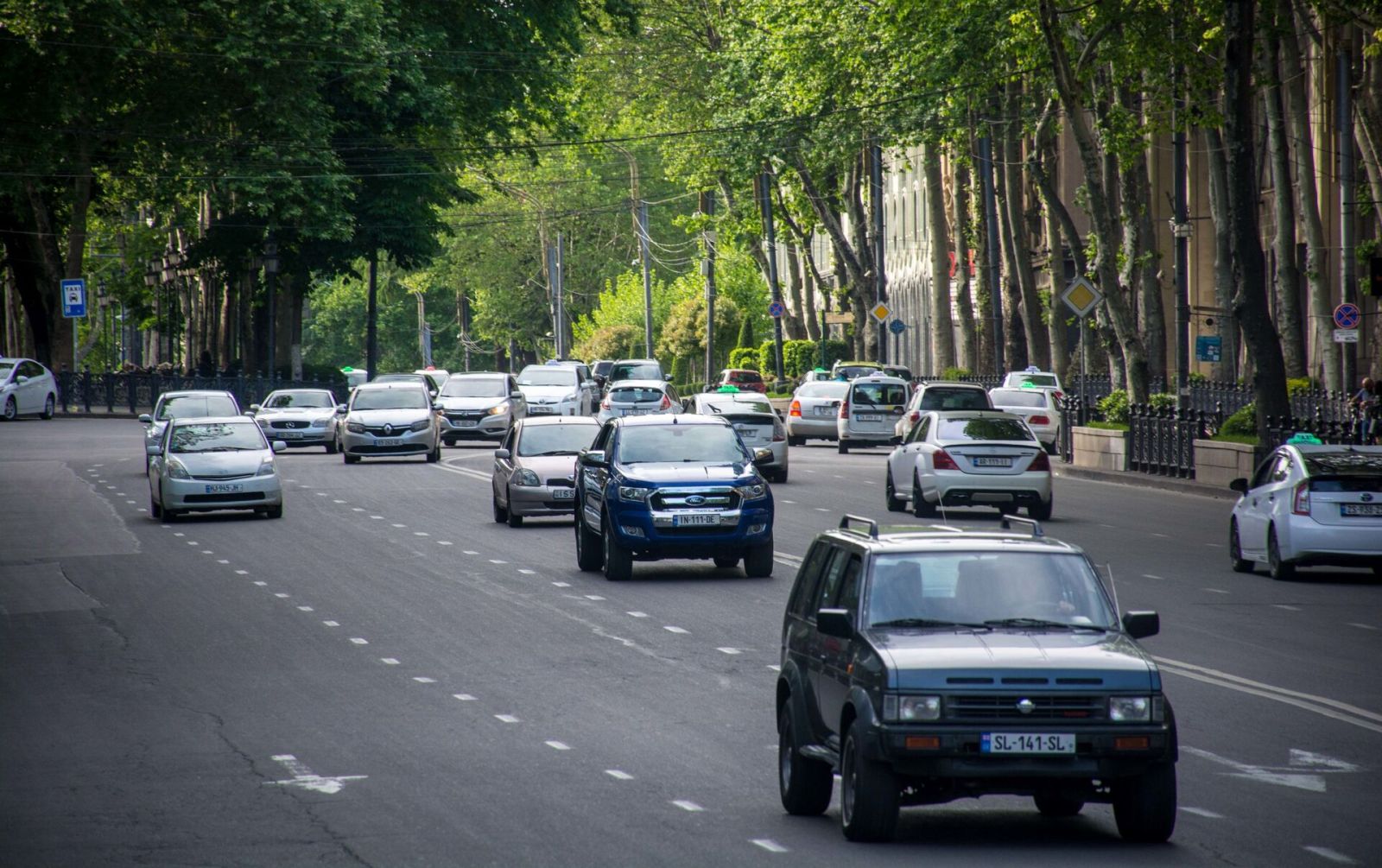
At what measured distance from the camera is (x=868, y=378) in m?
47.6

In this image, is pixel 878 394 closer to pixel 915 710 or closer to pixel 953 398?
pixel 953 398

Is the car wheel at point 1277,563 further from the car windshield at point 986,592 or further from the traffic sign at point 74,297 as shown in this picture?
the traffic sign at point 74,297

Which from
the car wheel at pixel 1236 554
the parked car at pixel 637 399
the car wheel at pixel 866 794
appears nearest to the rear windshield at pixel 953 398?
the parked car at pixel 637 399

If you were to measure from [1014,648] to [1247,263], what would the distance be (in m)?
24.2

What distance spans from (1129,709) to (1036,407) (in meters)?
38.4

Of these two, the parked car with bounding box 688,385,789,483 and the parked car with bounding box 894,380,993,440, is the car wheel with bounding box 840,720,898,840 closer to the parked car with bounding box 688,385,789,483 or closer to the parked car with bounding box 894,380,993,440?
the parked car with bounding box 688,385,789,483

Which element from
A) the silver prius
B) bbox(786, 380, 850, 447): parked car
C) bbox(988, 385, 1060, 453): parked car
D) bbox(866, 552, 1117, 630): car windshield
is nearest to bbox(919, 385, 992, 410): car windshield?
bbox(988, 385, 1060, 453): parked car

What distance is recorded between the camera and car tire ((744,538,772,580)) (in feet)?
69.9

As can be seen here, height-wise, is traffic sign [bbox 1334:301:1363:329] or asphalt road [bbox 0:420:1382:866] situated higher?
traffic sign [bbox 1334:301:1363:329]

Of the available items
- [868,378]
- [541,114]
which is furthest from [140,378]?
[868,378]

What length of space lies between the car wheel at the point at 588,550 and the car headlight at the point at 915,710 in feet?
44.7

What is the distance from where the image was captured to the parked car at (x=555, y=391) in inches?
2162

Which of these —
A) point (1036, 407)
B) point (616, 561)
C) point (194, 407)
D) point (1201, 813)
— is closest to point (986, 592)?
point (1201, 813)

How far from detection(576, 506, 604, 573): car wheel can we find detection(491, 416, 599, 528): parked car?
4995 millimetres
